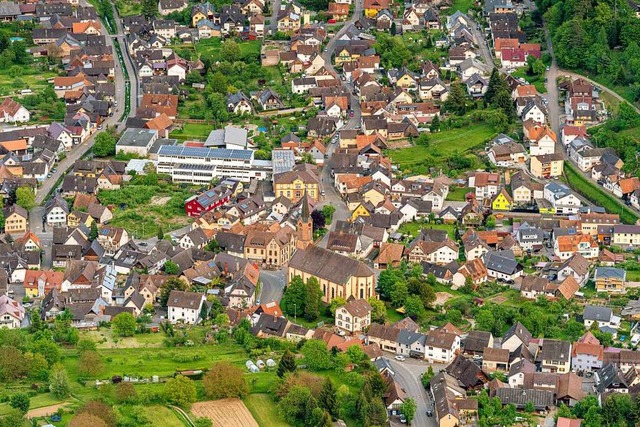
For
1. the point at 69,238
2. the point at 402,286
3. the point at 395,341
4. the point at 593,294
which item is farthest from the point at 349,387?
the point at 69,238

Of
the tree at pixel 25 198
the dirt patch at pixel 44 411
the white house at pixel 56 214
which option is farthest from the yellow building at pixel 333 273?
the tree at pixel 25 198

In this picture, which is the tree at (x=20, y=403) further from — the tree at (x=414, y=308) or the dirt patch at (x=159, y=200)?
the dirt patch at (x=159, y=200)

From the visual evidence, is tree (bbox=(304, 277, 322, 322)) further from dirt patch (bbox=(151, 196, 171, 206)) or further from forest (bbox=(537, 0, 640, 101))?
forest (bbox=(537, 0, 640, 101))

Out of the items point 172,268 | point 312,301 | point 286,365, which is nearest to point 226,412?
point 286,365

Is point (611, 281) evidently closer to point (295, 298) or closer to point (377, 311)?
point (377, 311)

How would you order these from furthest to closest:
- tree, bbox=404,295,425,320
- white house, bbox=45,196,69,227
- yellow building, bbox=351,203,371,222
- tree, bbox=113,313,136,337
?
yellow building, bbox=351,203,371,222, white house, bbox=45,196,69,227, tree, bbox=404,295,425,320, tree, bbox=113,313,136,337

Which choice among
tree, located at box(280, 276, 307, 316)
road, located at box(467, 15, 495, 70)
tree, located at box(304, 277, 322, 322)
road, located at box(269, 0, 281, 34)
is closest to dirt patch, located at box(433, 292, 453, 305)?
tree, located at box(304, 277, 322, 322)

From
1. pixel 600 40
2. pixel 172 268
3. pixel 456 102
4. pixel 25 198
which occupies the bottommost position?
pixel 172 268
